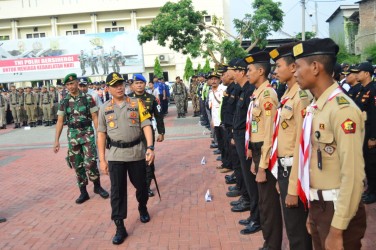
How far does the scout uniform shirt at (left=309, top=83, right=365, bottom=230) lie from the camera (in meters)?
2.06

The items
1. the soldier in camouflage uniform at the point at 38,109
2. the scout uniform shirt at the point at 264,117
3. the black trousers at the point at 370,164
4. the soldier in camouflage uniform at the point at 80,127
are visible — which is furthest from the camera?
the soldier in camouflage uniform at the point at 38,109

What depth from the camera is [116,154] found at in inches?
185

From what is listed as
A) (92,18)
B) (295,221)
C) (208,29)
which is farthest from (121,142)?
(92,18)

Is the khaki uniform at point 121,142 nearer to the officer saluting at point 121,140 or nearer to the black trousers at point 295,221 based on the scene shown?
the officer saluting at point 121,140

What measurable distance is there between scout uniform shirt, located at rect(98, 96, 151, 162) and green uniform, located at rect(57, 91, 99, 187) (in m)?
1.54

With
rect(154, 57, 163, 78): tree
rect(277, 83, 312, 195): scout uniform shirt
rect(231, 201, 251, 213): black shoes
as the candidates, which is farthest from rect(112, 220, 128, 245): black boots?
rect(154, 57, 163, 78): tree

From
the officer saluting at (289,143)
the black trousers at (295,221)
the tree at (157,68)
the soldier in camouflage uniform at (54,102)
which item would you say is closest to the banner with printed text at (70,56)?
the soldier in camouflage uniform at (54,102)

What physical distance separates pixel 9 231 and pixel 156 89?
13.0 m

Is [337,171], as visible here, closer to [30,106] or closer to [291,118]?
[291,118]

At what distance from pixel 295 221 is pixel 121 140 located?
8.08 feet

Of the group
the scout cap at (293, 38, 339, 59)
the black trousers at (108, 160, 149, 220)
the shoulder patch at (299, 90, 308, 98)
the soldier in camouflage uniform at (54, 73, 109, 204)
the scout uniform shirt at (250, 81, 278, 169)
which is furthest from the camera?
the soldier in camouflage uniform at (54, 73, 109, 204)

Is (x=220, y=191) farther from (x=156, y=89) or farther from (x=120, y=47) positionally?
(x=120, y=47)

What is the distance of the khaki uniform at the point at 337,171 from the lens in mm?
2066

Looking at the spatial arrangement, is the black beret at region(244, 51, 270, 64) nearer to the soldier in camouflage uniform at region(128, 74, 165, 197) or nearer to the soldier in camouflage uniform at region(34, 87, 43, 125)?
the soldier in camouflage uniform at region(128, 74, 165, 197)
